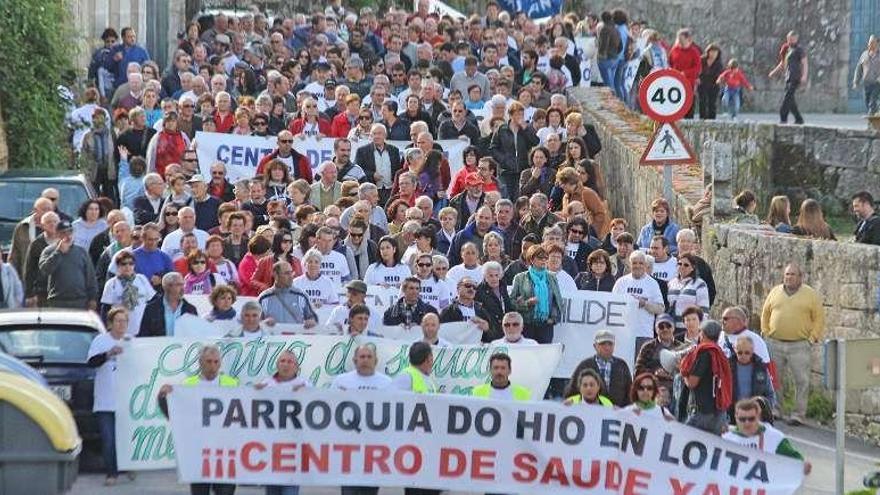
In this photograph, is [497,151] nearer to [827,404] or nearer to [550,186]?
[550,186]

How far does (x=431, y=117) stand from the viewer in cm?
3167

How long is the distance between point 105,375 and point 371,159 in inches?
327

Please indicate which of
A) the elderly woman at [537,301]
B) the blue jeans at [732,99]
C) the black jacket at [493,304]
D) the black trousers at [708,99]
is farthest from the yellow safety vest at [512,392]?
the blue jeans at [732,99]

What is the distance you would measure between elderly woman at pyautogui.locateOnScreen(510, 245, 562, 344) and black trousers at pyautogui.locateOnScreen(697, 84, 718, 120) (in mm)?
14596

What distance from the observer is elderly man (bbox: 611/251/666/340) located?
24188 millimetres

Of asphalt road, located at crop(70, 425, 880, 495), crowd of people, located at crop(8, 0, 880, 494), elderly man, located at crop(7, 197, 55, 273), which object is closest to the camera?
asphalt road, located at crop(70, 425, 880, 495)

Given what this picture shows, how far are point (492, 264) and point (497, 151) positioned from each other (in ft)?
22.1

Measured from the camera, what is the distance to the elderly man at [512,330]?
72.7 feet

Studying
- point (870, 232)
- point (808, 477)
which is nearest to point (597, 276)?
point (870, 232)

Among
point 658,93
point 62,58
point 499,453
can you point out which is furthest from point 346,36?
point 499,453

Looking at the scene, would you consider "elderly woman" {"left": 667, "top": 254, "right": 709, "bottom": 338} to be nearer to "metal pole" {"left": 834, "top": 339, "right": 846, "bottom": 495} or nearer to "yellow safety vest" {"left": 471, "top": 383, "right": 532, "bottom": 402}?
"yellow safety vest" {"left": 471, "top": 383, "right": 532, "bottom": 402}

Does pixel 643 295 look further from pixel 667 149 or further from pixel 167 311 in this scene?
pixel 167 311

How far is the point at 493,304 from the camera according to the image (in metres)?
23.8

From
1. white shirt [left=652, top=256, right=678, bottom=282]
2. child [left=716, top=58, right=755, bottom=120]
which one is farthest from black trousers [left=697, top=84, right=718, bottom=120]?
white shirt [left=652, top=256, right=678, bottom=282]
